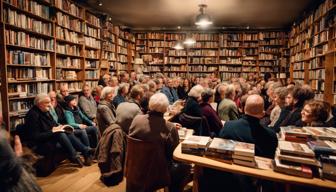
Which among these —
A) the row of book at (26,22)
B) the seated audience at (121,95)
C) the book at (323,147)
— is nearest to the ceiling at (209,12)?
the row of book at (26,22)

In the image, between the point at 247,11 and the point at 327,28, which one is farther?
the point at 247,11

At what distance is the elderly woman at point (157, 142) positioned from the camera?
2152mm

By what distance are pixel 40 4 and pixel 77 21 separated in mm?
1356

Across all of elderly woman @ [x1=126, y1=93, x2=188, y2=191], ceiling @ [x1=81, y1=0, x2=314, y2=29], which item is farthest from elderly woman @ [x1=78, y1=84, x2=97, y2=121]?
ceiling @ [x1=81, y1=0, x2=314, y2=29]

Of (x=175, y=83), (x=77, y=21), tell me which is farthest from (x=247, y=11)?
(x=77, y=21)

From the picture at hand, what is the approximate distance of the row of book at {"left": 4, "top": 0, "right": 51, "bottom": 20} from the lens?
4.28m

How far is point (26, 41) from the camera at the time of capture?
15.0 feet

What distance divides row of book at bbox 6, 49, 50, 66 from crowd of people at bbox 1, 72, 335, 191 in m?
0.76

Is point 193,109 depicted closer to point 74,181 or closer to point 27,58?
point 74,181

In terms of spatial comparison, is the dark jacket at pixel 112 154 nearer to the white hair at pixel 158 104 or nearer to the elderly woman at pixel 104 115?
the elderly woman at pixel 104 115

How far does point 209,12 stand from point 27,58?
521cm

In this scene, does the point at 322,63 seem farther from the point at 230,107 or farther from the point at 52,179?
the point at 52,179

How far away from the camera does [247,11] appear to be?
7516 mm

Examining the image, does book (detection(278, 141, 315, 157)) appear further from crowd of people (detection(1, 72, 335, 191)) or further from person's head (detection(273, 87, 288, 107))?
person's head (detection(273, 87, 288, 107))
